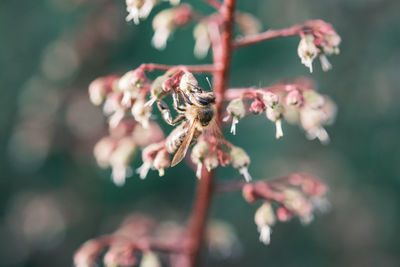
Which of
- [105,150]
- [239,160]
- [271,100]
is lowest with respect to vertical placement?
[105,150]

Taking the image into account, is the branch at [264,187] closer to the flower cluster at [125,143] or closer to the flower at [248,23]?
the flower cluster at [125,143]

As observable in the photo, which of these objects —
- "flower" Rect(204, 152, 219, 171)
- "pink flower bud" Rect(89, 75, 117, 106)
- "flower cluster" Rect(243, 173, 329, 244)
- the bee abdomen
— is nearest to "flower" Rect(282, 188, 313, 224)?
"flower cluster" Rect(243, 173, 329, 244)

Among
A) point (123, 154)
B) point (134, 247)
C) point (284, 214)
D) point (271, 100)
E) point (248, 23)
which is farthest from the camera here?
point (248, 23)

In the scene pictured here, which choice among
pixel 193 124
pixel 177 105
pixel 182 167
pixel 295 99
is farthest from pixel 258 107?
pixel 182 167

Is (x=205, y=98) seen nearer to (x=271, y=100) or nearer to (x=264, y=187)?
(x=271, y=100)

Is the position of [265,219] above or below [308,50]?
below

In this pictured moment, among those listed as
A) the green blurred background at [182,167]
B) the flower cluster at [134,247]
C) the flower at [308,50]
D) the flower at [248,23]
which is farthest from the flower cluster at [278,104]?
the green blurred background at [182,167]

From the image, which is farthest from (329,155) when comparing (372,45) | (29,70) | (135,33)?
(29,70)
